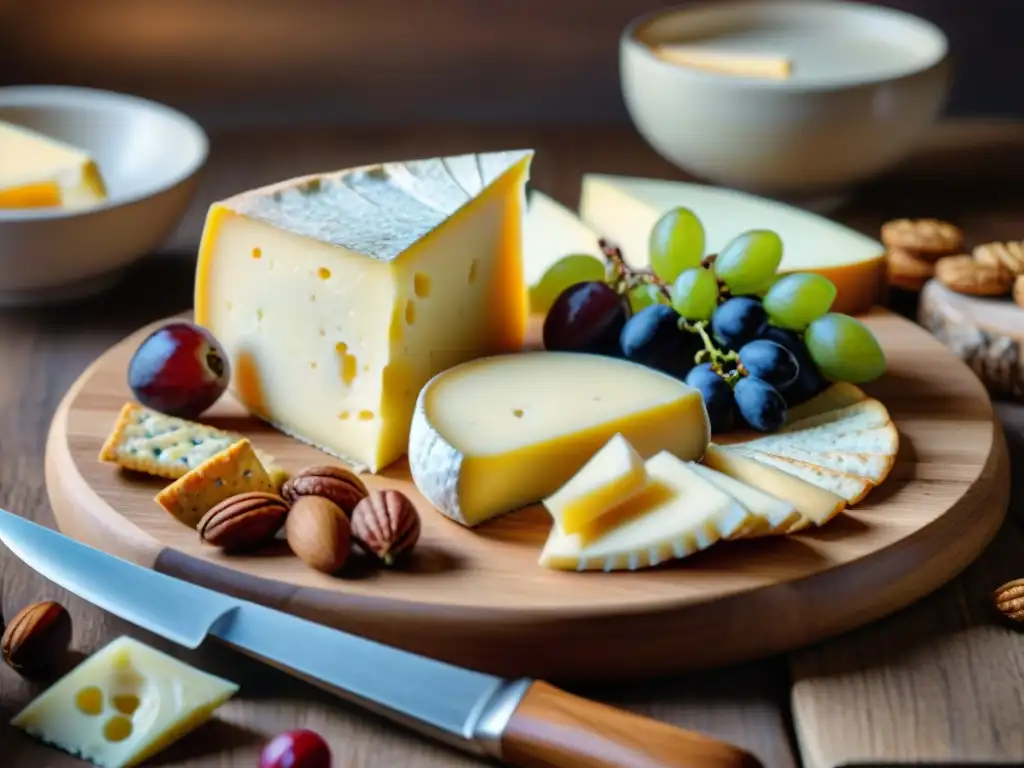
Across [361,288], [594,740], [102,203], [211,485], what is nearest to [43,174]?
[102,203]

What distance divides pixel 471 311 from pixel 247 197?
0.27 meters

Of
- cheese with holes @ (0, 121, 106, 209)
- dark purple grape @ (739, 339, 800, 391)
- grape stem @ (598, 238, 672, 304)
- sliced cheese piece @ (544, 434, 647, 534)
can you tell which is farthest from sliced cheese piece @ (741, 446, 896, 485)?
cheese with holes @ (0, 121, 106, 209)

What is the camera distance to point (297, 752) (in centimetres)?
Result: 95

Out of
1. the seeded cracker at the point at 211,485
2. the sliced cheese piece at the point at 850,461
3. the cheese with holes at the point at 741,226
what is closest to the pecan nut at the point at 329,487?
the seeded cracker at the point at 211,485

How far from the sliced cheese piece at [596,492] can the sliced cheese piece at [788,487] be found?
14 cm

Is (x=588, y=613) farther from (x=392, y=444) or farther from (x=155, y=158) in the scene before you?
(x=155, y=158)

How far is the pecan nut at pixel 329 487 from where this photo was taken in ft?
3.93

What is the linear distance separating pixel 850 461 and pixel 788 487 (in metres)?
0.12

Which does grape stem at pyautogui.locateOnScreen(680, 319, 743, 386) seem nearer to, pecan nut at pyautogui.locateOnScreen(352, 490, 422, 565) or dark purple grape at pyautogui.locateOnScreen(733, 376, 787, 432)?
dark purple grape at pyautogui.locateOnScreen(733, 376, 787, 432)

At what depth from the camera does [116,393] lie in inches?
57.5

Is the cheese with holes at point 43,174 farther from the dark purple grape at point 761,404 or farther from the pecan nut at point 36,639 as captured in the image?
the dark purple grape at point 761,404

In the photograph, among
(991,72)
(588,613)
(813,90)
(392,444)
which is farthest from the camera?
(991,72)

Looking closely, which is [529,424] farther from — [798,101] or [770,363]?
[798,101]

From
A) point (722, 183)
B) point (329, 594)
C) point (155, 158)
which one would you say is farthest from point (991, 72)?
point (329, 594)
